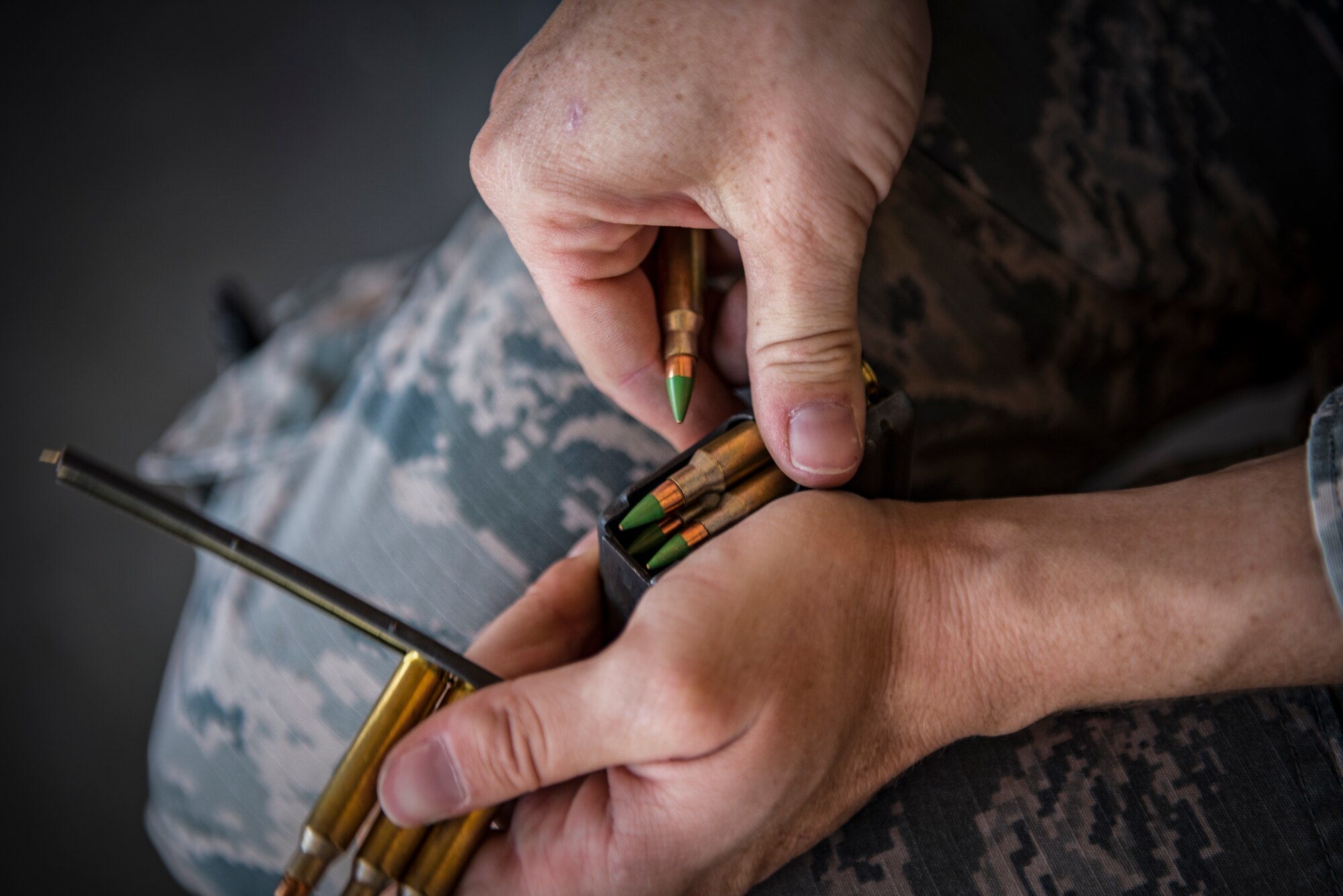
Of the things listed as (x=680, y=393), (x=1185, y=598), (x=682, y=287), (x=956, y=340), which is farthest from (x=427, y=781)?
(x=956, y=340)

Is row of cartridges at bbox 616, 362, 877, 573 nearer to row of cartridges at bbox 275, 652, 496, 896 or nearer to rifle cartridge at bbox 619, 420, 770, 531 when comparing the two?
rifle cartridge at bbox 619, 420, 770, 531

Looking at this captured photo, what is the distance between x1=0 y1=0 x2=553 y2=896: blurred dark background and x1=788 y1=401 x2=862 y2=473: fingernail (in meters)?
1.70

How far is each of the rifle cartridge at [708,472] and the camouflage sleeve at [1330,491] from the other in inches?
16.8

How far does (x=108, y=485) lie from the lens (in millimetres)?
625

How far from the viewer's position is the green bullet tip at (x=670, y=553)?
2.39ft

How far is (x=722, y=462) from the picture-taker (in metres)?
0.75

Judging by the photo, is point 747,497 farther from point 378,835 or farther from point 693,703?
point 378,835

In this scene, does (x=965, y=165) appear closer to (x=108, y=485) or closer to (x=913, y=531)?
(x=913, y=531)

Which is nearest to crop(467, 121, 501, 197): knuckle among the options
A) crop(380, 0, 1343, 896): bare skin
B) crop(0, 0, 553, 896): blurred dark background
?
crop(380, 0, 1343, 896): bare skin

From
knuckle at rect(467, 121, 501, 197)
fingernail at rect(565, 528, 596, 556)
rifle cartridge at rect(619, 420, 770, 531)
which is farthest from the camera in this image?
fingernail at rect(565, 528, 596, 556)

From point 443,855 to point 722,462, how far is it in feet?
1.32

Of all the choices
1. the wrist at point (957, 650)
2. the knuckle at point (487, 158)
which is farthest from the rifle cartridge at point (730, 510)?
the knuckle at point (487, 158)

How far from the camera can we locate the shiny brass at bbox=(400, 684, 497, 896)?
0.70 m

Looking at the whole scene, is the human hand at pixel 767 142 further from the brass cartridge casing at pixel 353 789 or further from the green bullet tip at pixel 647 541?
the brass cartridge casing at pixel 353 789
